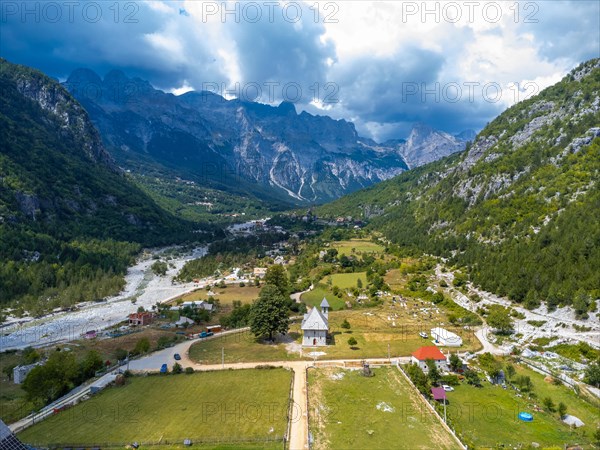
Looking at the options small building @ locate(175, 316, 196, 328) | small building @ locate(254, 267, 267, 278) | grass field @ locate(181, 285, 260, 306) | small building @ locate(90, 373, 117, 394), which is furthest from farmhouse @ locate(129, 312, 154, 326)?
small building @ locate(254, 267, 267, 278)

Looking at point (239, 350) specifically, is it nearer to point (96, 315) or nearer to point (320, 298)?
point (320, 298)

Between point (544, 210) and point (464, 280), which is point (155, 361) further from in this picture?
point (544, 210)

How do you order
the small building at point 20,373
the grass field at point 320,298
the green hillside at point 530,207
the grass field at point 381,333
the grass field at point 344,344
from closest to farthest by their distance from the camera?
the small building at point 20,373 < the grass field at point 344,344 < the grass field at point 381,333 < the green hillside at point 530,207 < the grass field at point 320,298

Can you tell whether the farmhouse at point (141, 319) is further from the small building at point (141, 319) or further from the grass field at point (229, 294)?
the grass field at point (229, 294)

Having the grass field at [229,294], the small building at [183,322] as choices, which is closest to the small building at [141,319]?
the small building at [183,322]

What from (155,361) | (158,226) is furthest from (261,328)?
(158,226)

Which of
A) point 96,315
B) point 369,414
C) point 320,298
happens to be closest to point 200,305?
point 96,315
